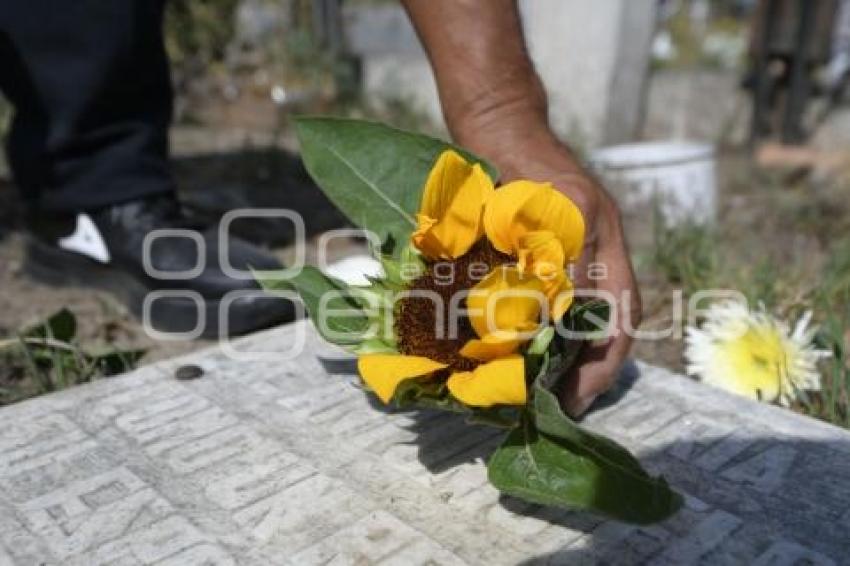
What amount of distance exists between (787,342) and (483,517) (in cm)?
66

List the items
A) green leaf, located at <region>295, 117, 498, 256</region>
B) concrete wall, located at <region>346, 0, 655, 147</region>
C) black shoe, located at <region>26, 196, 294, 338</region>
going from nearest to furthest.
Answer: green leaf, located at <region>295, 117, 498, 256</region>, black shoe, located at <region>26, 196, 294, 338</region>, concrete wall, located at <region>346, 0, 655, 147</region>

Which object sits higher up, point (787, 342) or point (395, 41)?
point (395, 41)

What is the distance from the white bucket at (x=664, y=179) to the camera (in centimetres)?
244

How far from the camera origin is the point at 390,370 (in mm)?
832

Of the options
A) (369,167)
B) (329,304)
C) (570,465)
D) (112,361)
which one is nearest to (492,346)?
(570,465)

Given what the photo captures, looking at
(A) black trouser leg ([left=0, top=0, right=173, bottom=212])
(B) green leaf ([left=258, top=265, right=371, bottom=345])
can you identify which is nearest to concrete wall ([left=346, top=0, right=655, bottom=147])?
(A) black trouser leg ([left=0, top=0, right=173, bottom=212])

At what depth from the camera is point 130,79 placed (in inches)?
65.4

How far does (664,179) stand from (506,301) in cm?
182

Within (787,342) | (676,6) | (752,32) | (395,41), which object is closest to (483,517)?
(787,342)

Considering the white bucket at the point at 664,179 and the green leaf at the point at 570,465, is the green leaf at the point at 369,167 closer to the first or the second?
the green leaf at the point at 570,465

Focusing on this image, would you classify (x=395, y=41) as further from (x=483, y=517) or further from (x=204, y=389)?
(x=483, y=517)

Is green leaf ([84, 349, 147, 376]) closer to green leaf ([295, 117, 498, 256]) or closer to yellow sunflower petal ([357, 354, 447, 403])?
green leaf ([295, 117, 498, 256])

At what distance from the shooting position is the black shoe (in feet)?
4.93

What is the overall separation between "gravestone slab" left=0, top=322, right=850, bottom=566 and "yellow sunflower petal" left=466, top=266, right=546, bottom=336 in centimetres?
24
